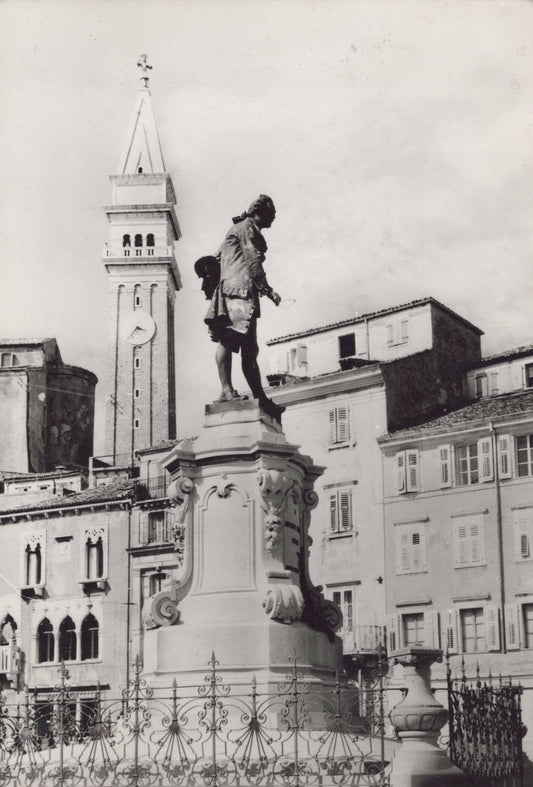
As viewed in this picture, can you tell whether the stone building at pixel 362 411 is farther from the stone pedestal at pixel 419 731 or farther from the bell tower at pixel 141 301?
the bell tower at pixel 141 301

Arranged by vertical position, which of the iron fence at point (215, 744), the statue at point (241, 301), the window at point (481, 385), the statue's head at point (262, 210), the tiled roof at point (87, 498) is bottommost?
the iron fence at point (215, 744)

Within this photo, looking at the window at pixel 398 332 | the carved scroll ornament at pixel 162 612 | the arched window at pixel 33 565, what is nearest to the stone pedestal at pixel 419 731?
the carved scroll ornament at pixel 162 612

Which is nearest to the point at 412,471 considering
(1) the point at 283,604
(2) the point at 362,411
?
(2) the point at 362,411

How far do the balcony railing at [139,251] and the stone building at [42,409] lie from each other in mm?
18560

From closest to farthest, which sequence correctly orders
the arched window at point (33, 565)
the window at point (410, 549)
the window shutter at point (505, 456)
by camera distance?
the window shutter at point (505, 456) → the window at point (410, 549) → the arched window at point (33, 565)

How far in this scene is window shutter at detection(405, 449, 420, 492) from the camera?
4350 centimetres

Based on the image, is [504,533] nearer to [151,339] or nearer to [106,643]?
[106,643]

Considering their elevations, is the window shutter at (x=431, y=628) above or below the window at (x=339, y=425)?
below

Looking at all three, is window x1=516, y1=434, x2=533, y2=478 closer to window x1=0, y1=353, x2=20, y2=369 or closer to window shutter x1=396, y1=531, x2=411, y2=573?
window shutter x1=396, y1=531, x2=411, y2=573

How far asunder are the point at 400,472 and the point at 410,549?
275 centimetres

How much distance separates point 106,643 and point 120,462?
39462 millimetres

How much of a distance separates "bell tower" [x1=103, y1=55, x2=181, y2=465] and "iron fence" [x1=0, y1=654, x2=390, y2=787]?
248 feet

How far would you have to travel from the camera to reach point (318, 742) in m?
13.5

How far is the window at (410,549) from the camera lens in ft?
140
